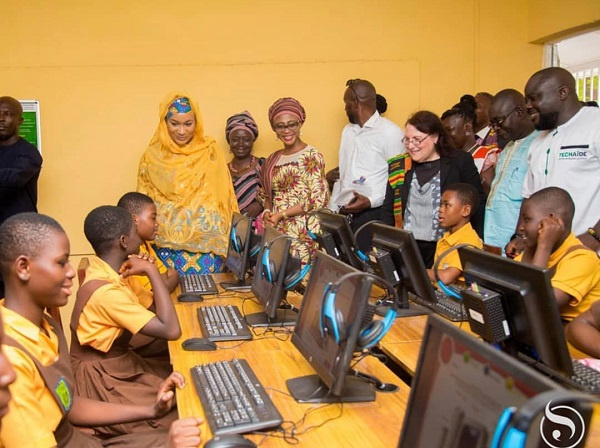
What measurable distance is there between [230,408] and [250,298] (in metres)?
1.32

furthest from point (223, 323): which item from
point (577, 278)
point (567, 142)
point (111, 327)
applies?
point (567, 142)

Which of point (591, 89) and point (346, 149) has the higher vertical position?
point (591, 89)

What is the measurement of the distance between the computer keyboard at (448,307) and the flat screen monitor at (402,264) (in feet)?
0.14

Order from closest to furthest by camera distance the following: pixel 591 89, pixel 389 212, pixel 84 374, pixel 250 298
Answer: pixel 84 374 < pixel 250 298 < pixel 389 212 < pixel 591 89

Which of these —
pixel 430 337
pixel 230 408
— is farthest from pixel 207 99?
pixel 430 337

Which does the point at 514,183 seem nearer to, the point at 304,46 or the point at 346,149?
the point at 346,149

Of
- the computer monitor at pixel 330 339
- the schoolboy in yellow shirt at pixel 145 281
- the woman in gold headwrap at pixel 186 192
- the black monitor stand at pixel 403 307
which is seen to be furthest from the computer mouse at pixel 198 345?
the woman in gold headwrap at pixel 186 192

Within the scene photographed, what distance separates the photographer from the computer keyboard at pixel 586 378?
1.52m

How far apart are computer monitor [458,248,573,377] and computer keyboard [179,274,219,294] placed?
1.58 metres

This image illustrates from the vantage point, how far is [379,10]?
477 cm

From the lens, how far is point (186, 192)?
3.59m

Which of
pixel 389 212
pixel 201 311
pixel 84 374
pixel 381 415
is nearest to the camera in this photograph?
pixel 381 415

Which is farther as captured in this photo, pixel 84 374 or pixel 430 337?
pixel 84 374

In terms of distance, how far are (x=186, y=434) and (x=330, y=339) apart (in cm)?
43
